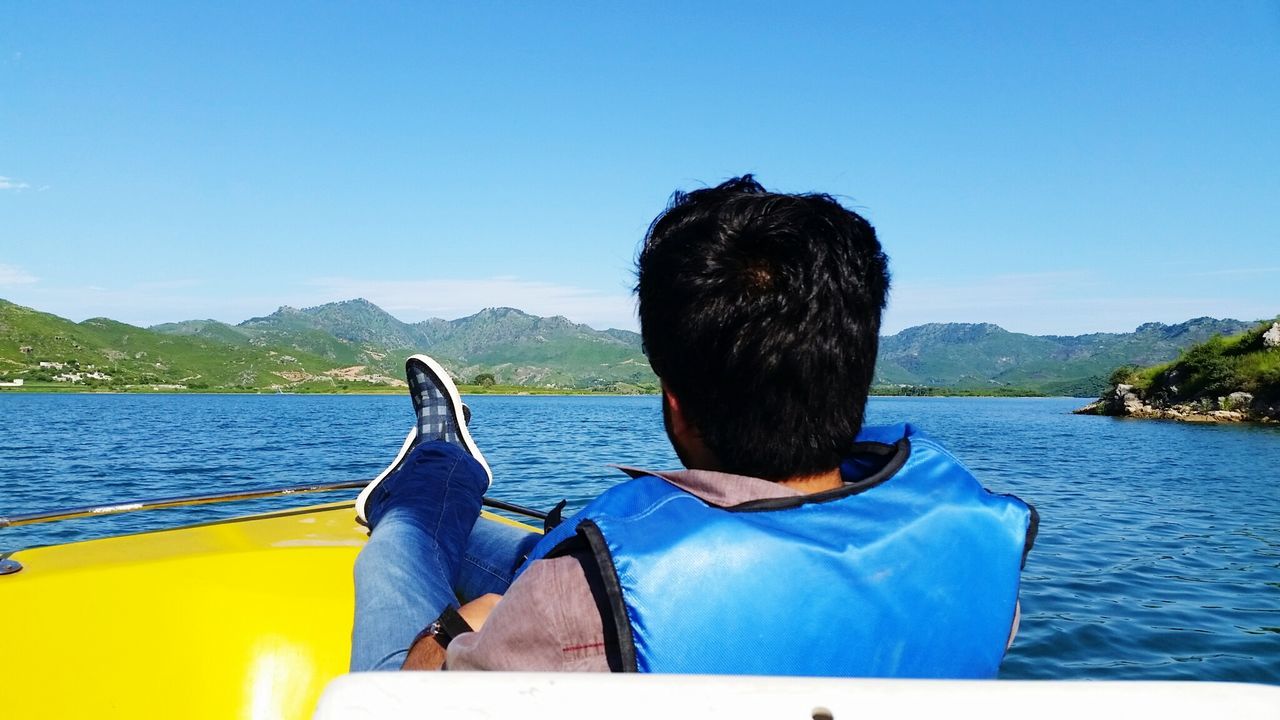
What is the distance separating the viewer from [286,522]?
453 cm

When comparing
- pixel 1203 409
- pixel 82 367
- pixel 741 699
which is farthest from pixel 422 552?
pixel 82 367

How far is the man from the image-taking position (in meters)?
1.35

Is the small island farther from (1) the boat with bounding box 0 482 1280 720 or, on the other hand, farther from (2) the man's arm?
(2) the man's arm

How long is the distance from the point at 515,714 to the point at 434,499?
7.07 feet

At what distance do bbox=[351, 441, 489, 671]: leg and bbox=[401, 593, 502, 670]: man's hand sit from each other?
362 mm

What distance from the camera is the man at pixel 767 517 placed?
1.35 metres

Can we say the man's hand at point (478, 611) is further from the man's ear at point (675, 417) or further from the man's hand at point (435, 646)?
the man's ear at point (675, 417)

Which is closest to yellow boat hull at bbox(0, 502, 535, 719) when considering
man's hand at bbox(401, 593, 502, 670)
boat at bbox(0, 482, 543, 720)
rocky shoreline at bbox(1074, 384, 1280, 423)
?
boat at bbox(0, 482, 543, 720)

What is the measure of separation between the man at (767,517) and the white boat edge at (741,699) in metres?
0.21

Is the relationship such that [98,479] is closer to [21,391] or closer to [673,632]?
[673,632]

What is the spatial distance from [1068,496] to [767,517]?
17.6 m

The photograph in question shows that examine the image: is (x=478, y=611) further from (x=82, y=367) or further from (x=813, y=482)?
(x=82, y=367)

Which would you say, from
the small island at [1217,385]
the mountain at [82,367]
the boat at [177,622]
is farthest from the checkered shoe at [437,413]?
the mountain at [82,367]

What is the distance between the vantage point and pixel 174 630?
302 centimetres
